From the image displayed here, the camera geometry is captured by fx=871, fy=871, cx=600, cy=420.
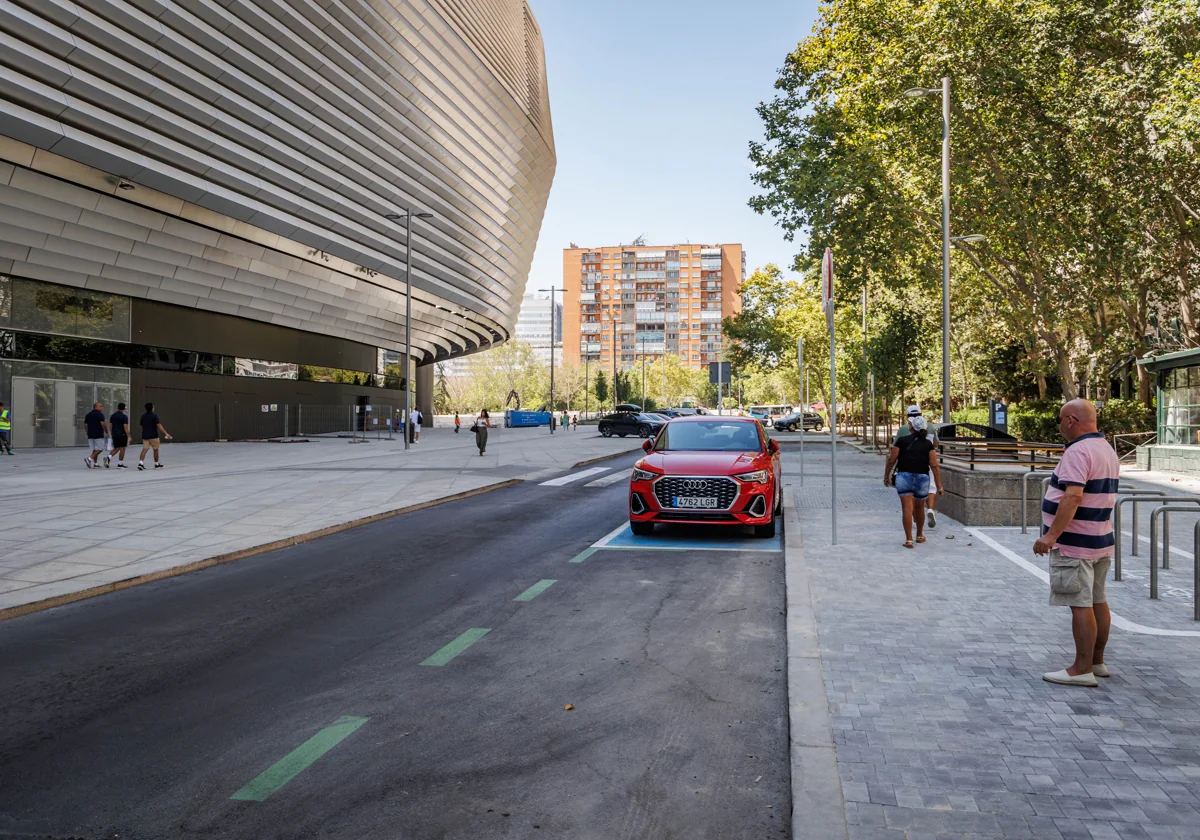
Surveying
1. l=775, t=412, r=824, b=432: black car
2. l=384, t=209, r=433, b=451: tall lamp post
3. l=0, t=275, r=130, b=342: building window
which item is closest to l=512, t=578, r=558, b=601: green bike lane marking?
l=384, t=209, r=433, b=451: tall lamp post

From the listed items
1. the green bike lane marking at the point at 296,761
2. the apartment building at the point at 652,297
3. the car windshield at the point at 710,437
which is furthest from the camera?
the apartment building at the point at 652,297

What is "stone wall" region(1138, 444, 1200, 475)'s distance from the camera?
2061cm

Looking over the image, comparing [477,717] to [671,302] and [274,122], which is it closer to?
[274,122]

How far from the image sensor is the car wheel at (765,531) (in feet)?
35.1

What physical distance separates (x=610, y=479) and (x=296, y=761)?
16.0 m

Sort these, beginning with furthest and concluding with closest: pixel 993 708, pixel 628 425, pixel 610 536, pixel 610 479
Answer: pixel 628 425
pixel 610 479
pixel 610 536
pixel 993 708

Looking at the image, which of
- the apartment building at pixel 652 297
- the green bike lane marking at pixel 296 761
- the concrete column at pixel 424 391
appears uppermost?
the apartment building at pixel 652 297

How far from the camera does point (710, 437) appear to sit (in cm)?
1188

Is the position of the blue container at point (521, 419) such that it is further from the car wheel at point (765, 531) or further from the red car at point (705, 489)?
the car wheel at point (765, 531)

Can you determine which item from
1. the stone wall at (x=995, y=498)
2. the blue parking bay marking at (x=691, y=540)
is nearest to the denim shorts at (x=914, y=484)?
the blue parking bay marking at (x=691, y=540)

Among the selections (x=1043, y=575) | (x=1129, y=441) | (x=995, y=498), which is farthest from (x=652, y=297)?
(x=1043, y=575)

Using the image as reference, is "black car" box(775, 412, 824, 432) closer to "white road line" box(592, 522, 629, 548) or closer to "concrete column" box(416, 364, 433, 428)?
"concrete column" box(416, 364, 433, 428)

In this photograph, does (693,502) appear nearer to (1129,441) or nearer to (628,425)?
(1129,441)

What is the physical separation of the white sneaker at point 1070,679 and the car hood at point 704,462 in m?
5.75
